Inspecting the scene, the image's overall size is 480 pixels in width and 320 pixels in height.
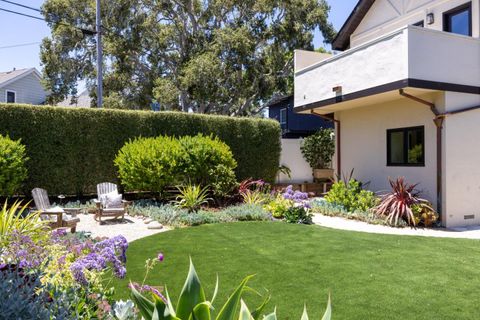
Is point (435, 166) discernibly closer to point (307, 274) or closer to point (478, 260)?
point (478, 260)

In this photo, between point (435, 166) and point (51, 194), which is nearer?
point (435, 166)

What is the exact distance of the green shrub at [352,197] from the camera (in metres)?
10.8

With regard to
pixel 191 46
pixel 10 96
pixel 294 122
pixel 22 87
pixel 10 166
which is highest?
pixel 191 46

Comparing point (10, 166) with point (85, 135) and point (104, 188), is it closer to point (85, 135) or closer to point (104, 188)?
point (104, 188)

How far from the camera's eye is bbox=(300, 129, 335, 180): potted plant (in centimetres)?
1637

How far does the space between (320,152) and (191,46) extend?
13.0 meters

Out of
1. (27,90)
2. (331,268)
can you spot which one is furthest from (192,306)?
(27,90)

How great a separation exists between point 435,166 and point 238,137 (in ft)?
23.5

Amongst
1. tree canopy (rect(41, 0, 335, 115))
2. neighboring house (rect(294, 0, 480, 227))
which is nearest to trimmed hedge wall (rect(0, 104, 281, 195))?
neighboring house (rect(294, 0, 480, 227))

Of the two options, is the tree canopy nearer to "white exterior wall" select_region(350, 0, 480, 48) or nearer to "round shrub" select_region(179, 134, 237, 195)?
"white exterior wall" select_region(350, 0, 480, 48)

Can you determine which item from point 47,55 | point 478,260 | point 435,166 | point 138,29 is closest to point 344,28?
point 435,166

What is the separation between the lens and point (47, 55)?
2498 cm

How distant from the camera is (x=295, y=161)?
56.0 ft

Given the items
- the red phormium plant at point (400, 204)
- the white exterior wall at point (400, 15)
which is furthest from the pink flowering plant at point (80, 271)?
the white exterior wall at point (400, 15)
